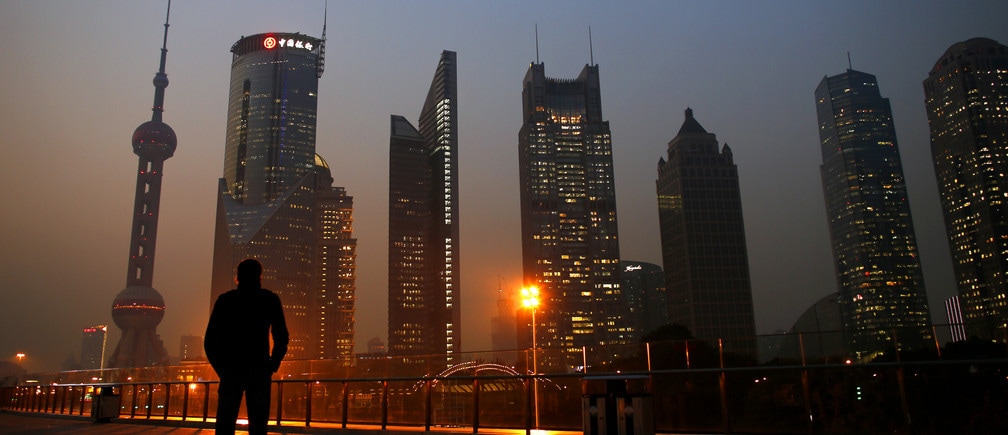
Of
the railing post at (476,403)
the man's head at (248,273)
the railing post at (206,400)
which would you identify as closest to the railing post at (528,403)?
the railing post at (476,403)

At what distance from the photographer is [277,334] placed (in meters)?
7.01

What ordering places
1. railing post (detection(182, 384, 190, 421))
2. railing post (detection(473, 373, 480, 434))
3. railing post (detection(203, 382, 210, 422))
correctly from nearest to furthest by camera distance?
railing post (detection(473, 373, 480, 434))
railing post (detection(203, 382, 210, 422))
railing post (detection(182, 384, 190, 421))

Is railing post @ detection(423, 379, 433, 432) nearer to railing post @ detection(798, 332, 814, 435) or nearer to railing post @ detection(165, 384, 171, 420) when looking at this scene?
railing post @ detection(798, 332, 814, 435)

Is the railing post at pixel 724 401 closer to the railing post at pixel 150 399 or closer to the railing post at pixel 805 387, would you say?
the railing post at pixel 805 387

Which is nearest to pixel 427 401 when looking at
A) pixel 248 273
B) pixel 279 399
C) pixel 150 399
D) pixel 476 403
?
pixel 476 403

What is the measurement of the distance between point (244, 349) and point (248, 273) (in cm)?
74

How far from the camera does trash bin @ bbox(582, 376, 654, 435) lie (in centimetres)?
1065

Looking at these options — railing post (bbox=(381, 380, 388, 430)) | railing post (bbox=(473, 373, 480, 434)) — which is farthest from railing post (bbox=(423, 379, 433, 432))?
railing post (bbox=(473, 373, 480, 434))

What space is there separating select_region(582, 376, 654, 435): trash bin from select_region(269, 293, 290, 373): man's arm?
5.29 m

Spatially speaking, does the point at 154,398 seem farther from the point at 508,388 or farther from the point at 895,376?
the point at 895,376

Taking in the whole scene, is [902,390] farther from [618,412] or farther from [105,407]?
[105,407]

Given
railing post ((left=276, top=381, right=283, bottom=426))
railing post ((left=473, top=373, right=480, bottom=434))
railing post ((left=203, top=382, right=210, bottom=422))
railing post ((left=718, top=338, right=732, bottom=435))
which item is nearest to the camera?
railing post ((left=718, top=338, right=732, bottom=435))

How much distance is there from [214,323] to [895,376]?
1038cm

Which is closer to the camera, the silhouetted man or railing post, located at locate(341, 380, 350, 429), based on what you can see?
the silhouetted man
